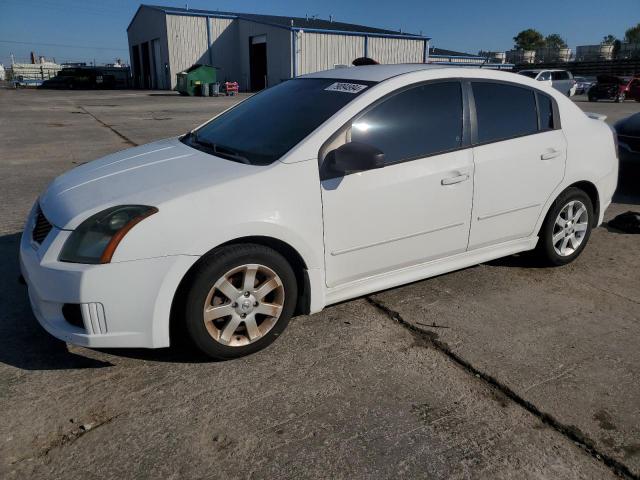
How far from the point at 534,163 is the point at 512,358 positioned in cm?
155

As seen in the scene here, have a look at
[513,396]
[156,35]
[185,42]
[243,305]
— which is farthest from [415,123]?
[156,35]

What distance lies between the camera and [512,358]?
2.90 m

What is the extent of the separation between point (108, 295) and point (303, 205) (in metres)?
1.09

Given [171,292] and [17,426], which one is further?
[171,292]

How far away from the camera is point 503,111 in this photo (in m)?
3.69

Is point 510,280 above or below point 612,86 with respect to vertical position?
below

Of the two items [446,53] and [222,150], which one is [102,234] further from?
[446,53]

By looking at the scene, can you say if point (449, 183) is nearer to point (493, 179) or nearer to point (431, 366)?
point (493, 179)

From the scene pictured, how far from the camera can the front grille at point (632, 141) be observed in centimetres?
681

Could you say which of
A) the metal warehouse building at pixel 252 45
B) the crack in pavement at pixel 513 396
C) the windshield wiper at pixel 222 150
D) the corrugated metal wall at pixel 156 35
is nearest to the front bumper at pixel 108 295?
the windshield wiper at pixel 222 150

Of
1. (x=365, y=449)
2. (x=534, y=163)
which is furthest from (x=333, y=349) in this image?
(x=534, y=163)

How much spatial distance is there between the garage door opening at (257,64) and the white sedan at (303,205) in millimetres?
37865

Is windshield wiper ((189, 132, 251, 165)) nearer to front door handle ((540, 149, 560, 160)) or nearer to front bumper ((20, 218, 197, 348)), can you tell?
front bumper ((20, 218, 197, 348))

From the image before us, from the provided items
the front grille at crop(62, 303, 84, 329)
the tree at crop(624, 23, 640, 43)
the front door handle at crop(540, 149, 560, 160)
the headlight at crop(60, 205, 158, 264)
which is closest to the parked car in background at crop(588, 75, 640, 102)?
the front door handle at crop(540, 149, 560, 160)
